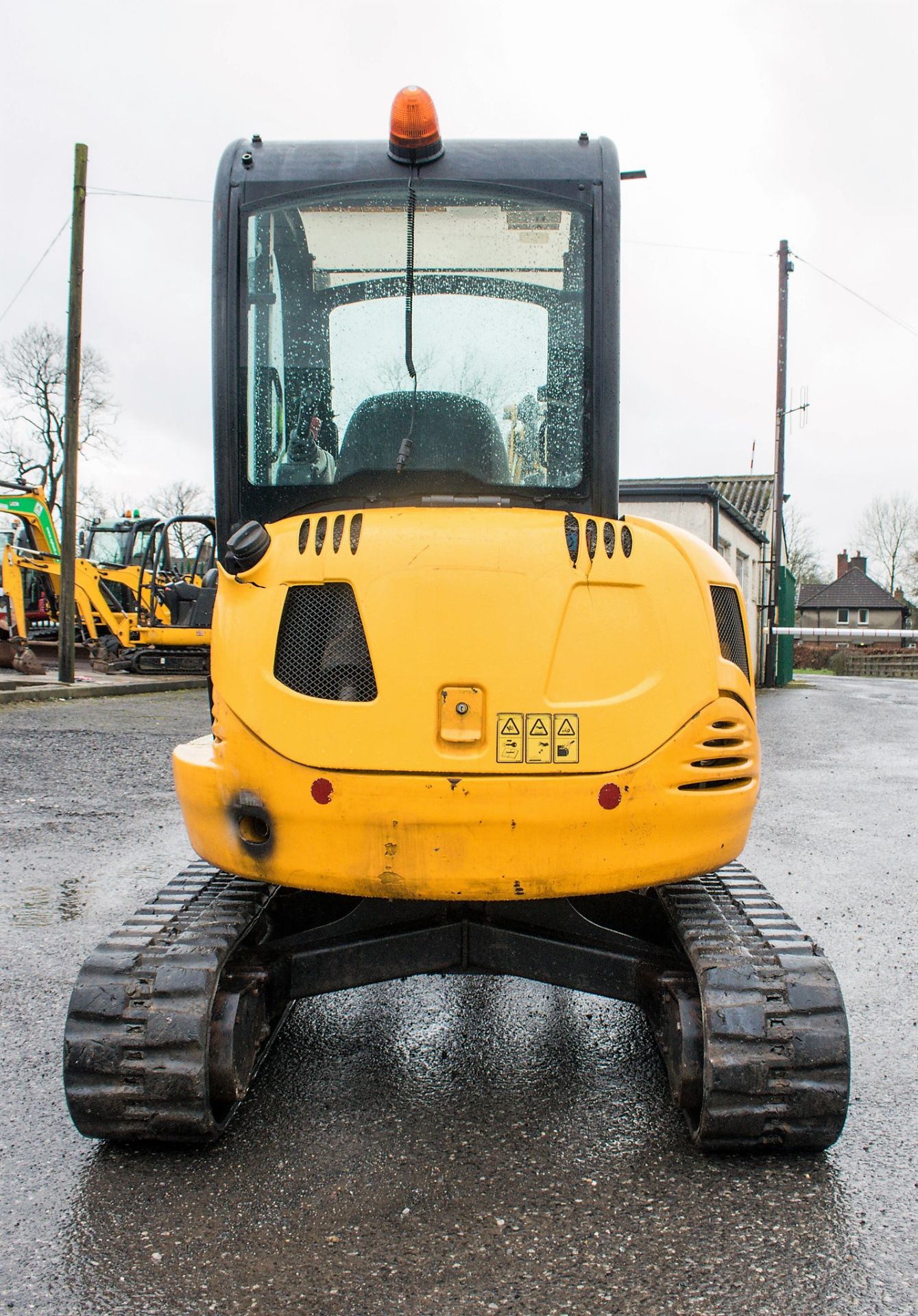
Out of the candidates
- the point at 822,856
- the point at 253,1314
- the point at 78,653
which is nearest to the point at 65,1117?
the point at 253,1314

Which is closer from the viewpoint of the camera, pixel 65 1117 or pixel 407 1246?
pixel 407 1246

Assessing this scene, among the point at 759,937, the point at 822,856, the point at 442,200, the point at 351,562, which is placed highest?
the point at 442,200

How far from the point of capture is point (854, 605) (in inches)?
3155

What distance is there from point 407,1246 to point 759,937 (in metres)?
1.18

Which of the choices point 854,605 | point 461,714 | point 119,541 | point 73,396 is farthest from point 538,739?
point 854,605

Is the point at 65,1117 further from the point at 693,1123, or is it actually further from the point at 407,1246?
the point at 693,1123

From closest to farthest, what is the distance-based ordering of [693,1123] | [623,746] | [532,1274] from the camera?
1. [532,1274]
2. [623,746]
3. [693,1123]

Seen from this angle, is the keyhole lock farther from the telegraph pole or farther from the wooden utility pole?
the telegraph pole

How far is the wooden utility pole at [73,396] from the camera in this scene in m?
17.1

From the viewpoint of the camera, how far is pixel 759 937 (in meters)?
2.88

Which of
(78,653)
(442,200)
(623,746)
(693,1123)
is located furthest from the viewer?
(78,653)

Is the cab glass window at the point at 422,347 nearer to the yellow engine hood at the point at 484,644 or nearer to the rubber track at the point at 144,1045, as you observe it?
the yellow engine hood at the point at 484,644

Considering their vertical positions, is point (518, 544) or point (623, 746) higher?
point (518, 544)

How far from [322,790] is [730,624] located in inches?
50.7
